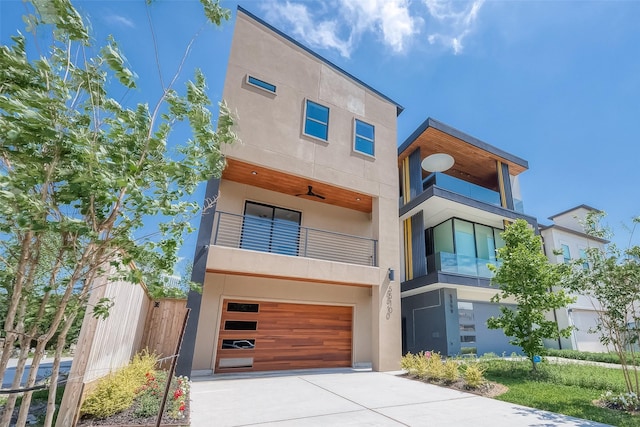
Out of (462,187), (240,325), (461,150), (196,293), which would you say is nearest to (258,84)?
(196,293)

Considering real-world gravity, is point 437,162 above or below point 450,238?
above

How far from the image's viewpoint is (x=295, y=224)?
36.2 ft

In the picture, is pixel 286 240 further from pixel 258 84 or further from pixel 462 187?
pixel 462 187

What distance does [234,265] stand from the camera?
838cm

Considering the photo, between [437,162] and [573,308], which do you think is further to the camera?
[573,308]

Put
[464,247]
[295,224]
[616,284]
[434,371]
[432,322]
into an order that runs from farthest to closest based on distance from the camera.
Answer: [464,247], [432,322], [295,224], [434,371], [616,284]

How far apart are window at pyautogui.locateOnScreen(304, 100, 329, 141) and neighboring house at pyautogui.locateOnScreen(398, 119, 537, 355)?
213 inches

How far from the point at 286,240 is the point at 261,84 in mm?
5651

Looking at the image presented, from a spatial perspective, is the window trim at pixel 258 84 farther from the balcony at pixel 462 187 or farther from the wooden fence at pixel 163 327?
the balcony at pixel 462 187

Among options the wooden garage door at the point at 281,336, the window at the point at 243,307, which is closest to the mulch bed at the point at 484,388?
the wooden garage door at the point at 281,336

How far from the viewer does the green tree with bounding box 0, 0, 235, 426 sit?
211 centimetres

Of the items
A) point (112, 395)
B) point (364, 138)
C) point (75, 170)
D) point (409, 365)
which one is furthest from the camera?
point (364, 138)

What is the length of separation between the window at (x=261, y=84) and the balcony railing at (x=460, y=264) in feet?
32.1

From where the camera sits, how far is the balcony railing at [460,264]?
12.7 m
